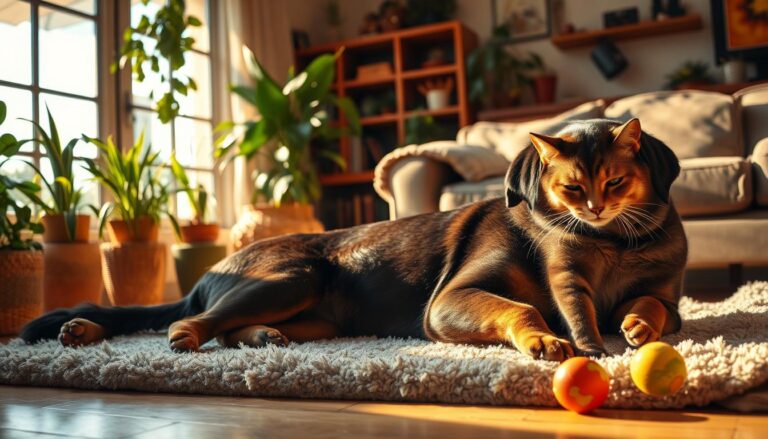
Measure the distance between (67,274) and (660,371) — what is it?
265 cm

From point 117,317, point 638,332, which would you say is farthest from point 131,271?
point 638,332

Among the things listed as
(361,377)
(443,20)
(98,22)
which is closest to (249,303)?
(361,377)

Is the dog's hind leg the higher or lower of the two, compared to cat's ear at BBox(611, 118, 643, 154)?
lower

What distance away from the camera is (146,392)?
5.33 ft

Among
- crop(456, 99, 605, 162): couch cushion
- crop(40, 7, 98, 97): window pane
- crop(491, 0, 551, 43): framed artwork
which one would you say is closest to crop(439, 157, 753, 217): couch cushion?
crop(456, 99, 605, 162): couch cushion

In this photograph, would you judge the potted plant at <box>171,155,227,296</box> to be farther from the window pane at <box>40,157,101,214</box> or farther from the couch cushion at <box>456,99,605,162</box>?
the couch cushion at <box>456,99,605,162</box>

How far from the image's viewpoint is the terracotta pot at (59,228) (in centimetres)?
318

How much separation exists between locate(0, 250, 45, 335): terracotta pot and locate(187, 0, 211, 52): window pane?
10.5 feet

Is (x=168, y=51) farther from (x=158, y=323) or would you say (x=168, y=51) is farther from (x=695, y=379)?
(x=695, y=379)

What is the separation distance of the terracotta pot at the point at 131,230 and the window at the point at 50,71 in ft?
Result: 1.34

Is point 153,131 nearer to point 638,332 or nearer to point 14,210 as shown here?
point 14,210

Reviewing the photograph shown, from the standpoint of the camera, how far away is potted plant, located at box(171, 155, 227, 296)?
4109 millimetres

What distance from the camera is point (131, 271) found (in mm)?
3590

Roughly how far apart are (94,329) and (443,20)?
4939 millimetres
